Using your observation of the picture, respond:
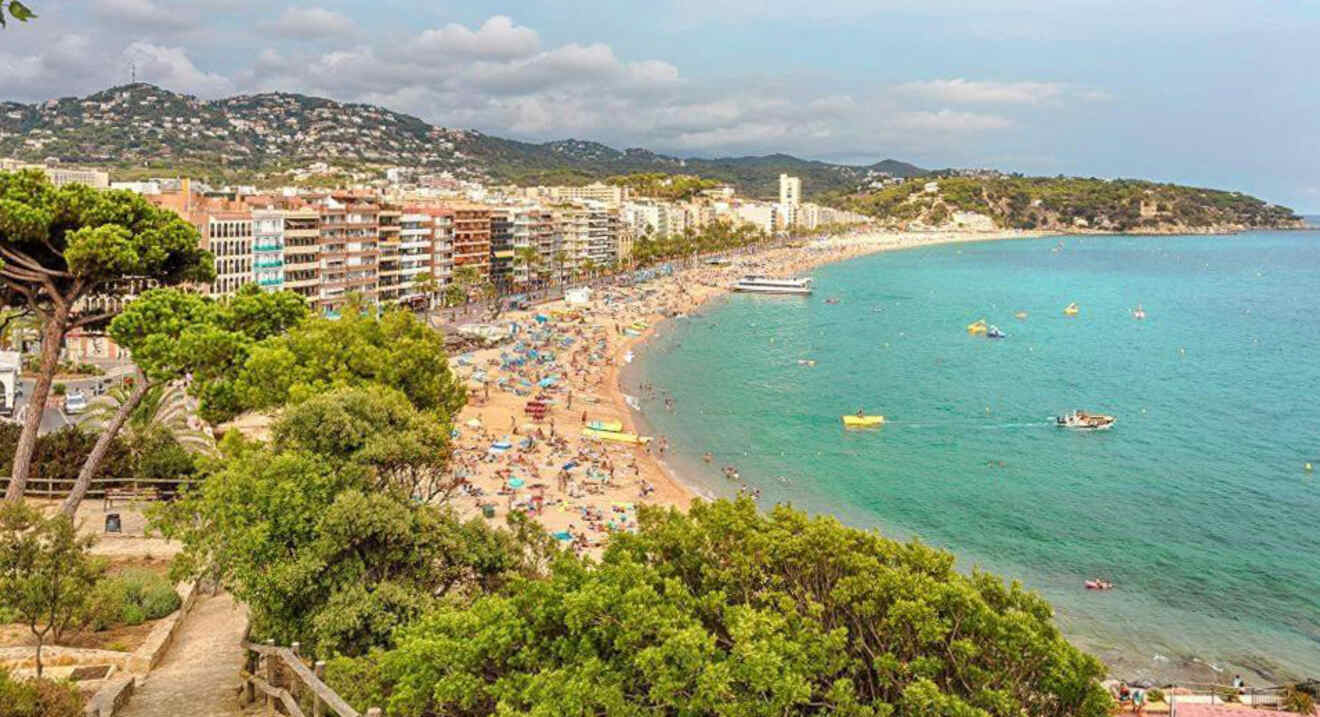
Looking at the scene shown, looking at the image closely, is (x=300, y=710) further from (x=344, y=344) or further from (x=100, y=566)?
(x=344, y=344)

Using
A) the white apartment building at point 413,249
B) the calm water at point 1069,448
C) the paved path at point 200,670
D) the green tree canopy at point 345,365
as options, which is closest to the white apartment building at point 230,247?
the white apartment building at point 413,249

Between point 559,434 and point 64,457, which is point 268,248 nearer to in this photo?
point 559,434

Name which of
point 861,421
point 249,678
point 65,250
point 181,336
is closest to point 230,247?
point 65,250

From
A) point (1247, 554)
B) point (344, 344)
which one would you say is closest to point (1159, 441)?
point (1247, 554)

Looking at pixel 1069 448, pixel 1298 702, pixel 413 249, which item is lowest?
pixel 1298 702

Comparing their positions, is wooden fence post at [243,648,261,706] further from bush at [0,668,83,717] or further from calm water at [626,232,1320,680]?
calm water at [626,232,1320,680]
